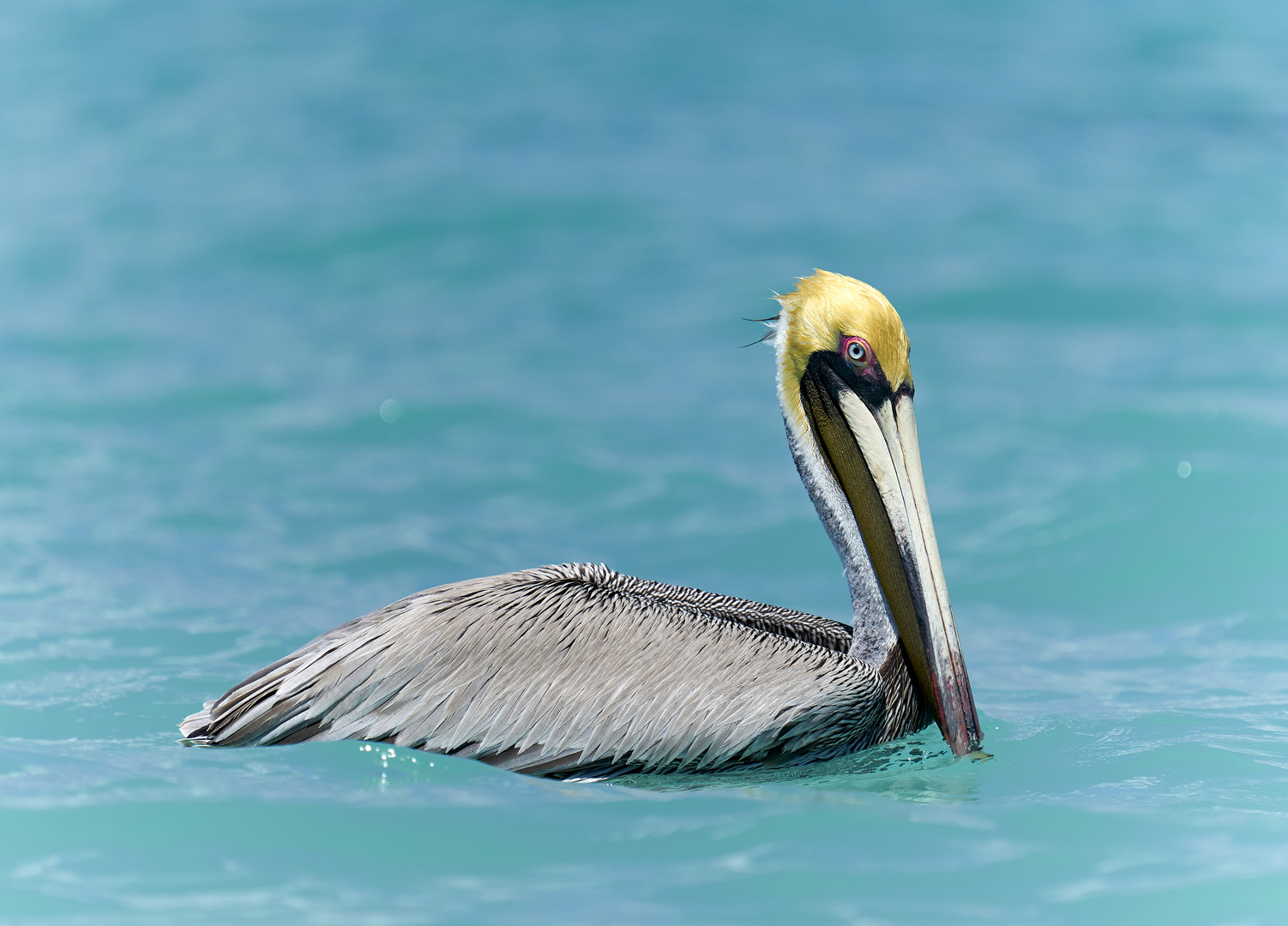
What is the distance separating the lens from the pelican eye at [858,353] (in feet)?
19.7

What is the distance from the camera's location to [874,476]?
6.07 m

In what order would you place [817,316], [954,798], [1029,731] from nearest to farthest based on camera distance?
[954,798] < [817,316] < [1029,731]

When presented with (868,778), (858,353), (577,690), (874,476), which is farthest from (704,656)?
(858,353)

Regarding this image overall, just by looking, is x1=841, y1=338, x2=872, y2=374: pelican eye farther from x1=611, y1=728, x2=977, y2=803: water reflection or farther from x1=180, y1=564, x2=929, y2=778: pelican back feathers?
x1=611, y1=728, x2=977, y2=803: water reflection

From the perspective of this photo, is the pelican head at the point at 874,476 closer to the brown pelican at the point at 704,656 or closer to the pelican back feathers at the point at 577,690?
the brown pelican at the point at 704,656

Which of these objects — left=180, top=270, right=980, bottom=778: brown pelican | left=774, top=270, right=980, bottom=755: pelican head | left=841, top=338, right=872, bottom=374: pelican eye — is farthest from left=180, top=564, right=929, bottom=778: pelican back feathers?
left=841, top=338, right=872, bottom=374: pelican eye

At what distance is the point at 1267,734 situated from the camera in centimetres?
663

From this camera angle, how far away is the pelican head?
596 centimetres

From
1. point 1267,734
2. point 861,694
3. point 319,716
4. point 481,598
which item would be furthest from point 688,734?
point 1267,734

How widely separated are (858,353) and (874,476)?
590 mm

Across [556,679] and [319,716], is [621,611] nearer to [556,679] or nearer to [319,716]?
[556,679]

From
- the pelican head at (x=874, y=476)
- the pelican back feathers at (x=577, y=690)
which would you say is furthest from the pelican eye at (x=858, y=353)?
the pelican back feathers at (x=577, y=690)

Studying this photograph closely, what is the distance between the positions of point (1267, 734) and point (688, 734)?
3.26 m

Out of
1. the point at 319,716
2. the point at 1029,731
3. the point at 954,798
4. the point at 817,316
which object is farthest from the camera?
the point at 1029,731
